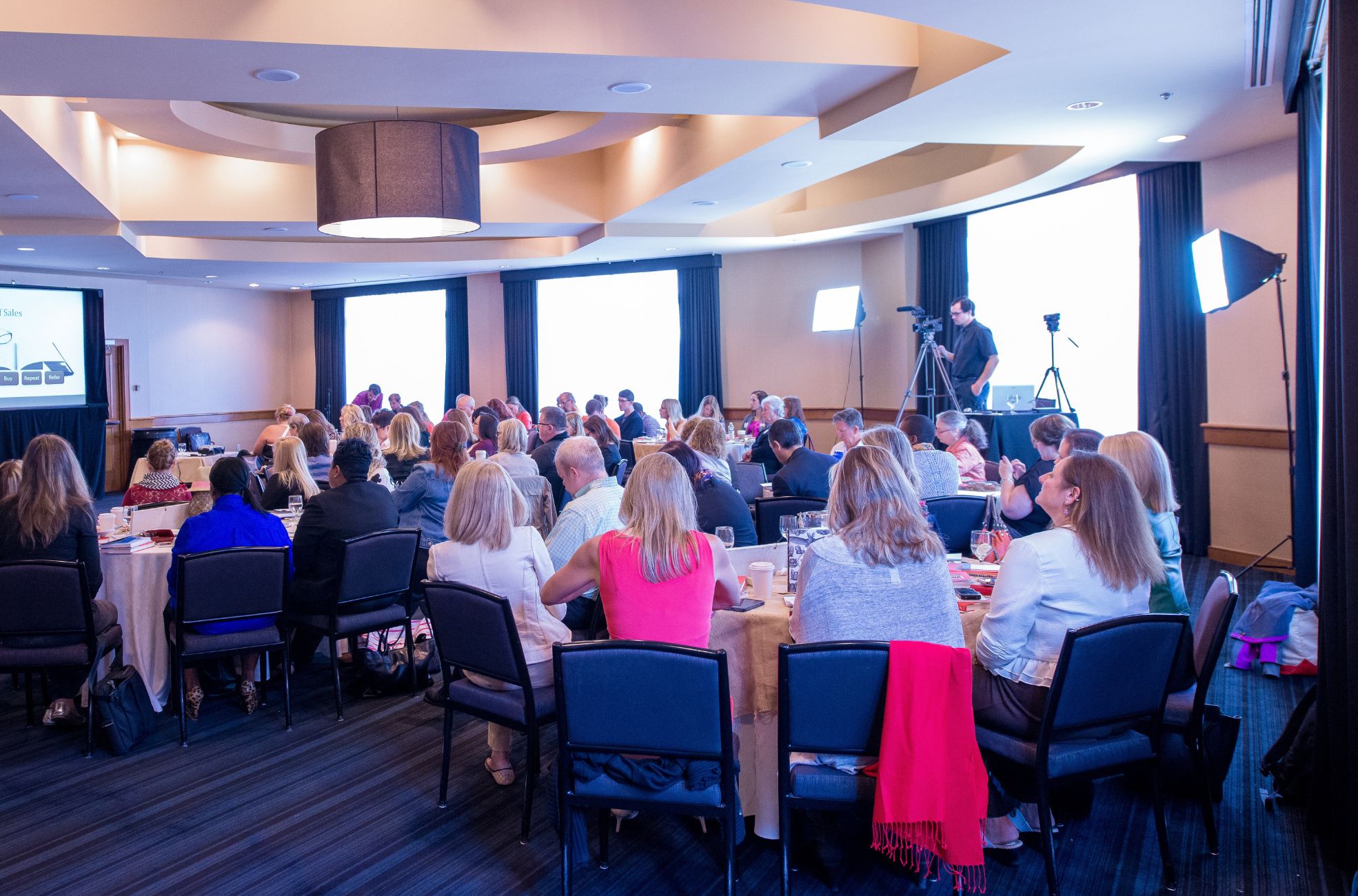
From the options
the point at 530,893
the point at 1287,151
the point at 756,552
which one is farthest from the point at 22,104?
the point at 1287,151

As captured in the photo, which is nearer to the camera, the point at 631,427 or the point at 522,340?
the point at 631,427

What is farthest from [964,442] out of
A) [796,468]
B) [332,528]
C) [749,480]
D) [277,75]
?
[277,75]

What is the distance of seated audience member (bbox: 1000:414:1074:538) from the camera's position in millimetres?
4656

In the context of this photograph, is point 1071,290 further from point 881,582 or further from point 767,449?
point 881,582

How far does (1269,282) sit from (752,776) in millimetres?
5743

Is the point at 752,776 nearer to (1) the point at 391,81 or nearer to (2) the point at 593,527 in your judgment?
(2) the point at 593,527

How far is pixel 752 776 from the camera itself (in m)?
3.19

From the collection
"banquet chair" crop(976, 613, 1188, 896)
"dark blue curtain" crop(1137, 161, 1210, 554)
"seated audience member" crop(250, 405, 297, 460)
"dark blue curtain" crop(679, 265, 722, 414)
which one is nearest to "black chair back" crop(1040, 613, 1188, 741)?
"banquet chair" crop(976, 613, 1188, 896)

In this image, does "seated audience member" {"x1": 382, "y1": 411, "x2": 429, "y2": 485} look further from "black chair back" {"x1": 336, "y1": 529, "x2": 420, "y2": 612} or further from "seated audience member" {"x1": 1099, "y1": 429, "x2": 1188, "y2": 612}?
"seated audience member" {"x1": 1099, "y1": 429, "x2": 1188, "y2": 612}

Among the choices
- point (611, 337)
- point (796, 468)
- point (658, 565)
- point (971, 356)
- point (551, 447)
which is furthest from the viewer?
point (611, 337)

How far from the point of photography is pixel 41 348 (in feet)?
44.0

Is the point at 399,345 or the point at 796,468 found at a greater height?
the point at 399,345

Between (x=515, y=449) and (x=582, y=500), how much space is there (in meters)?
2.28

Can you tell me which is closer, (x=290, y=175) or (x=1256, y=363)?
(x=1256, y=363)
